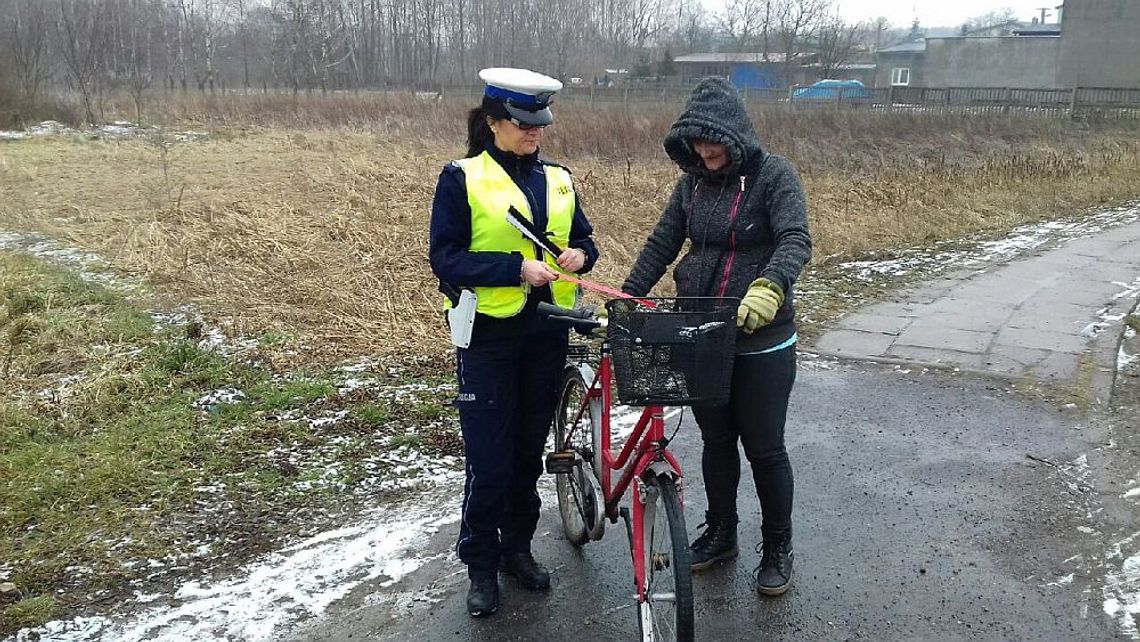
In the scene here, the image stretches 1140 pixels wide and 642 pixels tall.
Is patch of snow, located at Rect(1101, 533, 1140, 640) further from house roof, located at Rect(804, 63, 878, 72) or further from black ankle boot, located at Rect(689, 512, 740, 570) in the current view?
house roof, located at Rect(804, 63, 878, 72)

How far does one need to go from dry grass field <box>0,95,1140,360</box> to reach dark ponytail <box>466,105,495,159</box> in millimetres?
3378

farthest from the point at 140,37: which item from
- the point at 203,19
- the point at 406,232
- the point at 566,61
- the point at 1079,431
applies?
the point at 1079,431

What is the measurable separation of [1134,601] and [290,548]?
360cm

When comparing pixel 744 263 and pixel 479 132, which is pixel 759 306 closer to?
pixel 744 263

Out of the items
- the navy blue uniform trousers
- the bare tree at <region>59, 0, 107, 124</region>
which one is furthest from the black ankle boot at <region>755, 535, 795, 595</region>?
the bare tree at <region>59, 0, 107, 124</region>

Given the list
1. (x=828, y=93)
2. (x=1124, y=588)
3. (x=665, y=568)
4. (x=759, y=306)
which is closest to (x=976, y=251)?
(x=1124, y=588)

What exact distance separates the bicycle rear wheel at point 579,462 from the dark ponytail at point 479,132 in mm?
1025

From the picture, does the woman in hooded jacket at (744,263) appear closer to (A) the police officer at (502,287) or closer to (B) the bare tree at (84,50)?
(A) the police officer at (502,287)

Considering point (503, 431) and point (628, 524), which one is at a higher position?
point (503, 431)

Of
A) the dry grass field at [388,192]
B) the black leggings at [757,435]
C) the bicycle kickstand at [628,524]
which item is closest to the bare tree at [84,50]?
the dry grass field at [388,192]

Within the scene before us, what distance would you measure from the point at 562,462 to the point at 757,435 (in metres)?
0.89

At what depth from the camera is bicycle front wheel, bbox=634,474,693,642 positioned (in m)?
2.94

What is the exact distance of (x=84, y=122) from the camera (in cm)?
2681

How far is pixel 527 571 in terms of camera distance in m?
3.79
